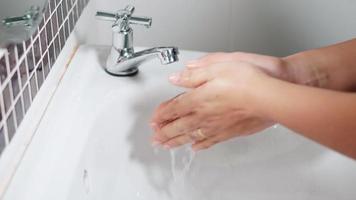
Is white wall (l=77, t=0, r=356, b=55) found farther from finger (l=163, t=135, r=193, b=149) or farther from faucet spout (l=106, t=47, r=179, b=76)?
finger (l=163, t=135, r=193, b=149)

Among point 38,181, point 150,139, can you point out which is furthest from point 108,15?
point 38,181

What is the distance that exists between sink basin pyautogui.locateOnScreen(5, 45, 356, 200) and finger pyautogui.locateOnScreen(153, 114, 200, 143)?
95 mm

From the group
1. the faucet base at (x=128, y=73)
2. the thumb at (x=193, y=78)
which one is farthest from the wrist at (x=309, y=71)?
the faucet base at (x=128, y=73)

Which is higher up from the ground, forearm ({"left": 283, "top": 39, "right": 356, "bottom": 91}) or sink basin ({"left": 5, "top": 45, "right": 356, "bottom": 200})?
forearm ({"left": 283, "top": 39, "right": 356, "bottom": 91})

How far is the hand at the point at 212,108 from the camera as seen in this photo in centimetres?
56

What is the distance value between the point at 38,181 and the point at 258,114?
0.24m

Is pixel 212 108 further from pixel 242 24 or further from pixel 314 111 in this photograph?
pixel 242 24

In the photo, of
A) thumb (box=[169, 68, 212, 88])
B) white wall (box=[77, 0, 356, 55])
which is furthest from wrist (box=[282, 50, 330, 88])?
white wall (box=[77, 0, 356, 55])

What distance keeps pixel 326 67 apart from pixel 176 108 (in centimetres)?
20

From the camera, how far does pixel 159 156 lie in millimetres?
768

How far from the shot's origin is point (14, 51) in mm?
536

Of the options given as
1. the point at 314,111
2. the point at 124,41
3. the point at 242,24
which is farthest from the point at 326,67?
the point at 242,24

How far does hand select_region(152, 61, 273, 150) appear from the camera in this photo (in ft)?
1.84

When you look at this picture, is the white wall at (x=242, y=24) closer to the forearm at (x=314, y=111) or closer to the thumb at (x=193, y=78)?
the thumb at (x=193, y=78)
